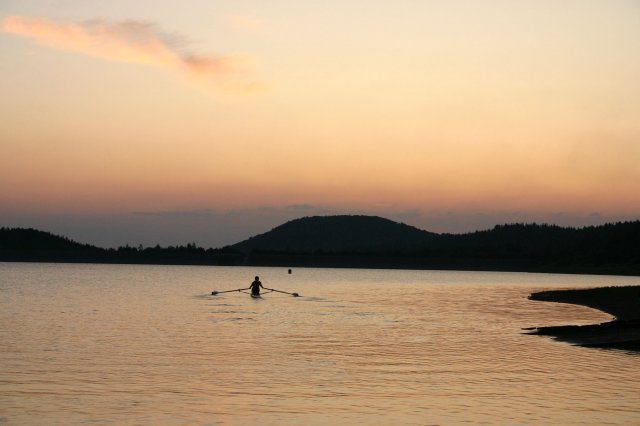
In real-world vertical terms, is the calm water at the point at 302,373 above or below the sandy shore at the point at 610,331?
below

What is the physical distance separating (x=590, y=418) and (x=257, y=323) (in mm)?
36063

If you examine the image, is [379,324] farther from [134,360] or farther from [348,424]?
[348,424]

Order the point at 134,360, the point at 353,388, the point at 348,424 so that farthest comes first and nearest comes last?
the point at 134,360 → the point at 353,388 → the point at 348,424

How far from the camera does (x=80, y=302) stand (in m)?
84.7

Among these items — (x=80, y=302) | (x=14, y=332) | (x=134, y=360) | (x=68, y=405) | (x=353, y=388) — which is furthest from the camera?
(x=80, y=302)

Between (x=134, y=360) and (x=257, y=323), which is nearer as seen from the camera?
(x=134, y=360)

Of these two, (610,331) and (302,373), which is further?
(610,331)

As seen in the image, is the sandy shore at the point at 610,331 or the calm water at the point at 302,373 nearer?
the calm water at the point at 302,373

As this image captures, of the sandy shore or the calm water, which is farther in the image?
the sandy shore

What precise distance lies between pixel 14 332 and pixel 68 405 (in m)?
26.3

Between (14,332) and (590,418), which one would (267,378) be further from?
(14,332)

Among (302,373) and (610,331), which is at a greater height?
(610,331)

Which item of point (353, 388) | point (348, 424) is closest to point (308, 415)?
point (348, 424)

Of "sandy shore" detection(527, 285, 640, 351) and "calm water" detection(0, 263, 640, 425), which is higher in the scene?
"sandy shore" detection(527, 285, 640, 351)
